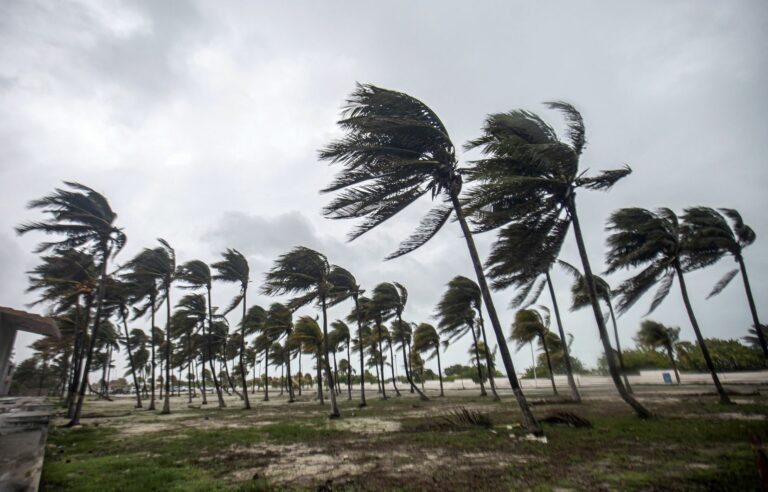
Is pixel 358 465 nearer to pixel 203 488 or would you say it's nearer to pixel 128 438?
pixel 203 488

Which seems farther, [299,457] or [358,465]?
[299,457]

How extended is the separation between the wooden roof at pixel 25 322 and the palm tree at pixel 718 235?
1363 inches

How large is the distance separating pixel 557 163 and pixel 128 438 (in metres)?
19.4

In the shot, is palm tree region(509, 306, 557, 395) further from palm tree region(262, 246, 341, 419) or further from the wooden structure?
the wooden structure

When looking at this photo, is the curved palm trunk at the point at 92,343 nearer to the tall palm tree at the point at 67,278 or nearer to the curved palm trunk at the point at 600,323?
the tall palm tree at the point at 67,278

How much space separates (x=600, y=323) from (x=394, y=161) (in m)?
9.82

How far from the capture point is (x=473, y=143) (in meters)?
12.2

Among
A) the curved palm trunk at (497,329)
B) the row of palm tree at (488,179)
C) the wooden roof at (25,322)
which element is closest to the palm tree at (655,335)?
the row of palm tree at (488,179)

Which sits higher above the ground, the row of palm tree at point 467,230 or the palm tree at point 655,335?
the row of palm tree at point 467,230

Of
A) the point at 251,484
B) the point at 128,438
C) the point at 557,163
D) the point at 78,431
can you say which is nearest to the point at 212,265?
the point at 78,431

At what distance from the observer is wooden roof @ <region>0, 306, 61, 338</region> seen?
17161 mm

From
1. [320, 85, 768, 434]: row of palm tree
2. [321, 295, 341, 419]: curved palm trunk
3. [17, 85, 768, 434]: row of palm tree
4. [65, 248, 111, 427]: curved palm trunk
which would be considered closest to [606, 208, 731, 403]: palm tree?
[17, 85, 768, 434]: row of palm tree

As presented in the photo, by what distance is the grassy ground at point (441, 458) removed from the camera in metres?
5.80

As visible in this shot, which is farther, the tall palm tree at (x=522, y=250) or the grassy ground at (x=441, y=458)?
the tall palm tree at (x=522, y=250)
